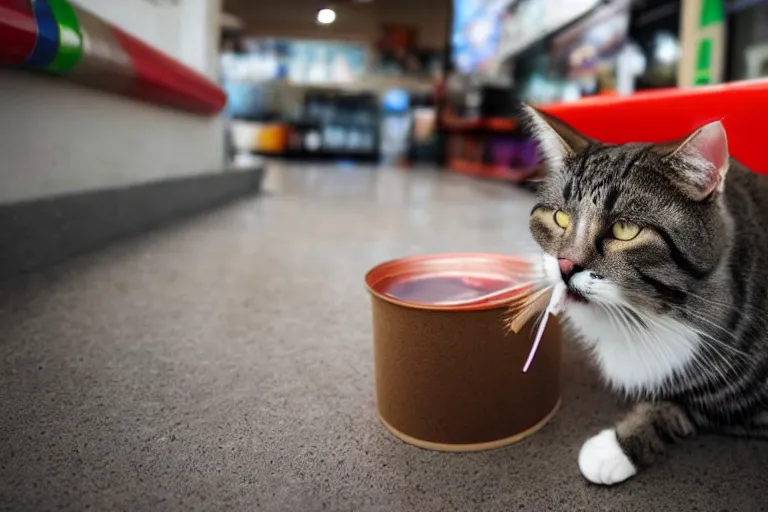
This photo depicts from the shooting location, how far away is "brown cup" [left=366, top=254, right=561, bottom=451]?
588mm

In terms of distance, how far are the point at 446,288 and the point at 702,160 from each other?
0.35m

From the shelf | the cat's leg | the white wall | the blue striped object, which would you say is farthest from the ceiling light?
the cat's leg

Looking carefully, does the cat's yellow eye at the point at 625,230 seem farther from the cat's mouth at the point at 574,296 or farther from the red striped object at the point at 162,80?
the red striped object at the point at 162,80

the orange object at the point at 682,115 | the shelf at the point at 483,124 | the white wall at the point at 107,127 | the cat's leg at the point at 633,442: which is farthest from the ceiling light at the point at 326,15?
the cat's leg at the point at 633,442

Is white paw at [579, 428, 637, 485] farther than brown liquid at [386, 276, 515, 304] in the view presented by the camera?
No

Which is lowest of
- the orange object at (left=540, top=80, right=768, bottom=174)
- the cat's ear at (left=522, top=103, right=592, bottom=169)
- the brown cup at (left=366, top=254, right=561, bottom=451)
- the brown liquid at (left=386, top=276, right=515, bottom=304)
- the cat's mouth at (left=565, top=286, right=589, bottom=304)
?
the brown cup at (left=366, top=254, right=561, bottom=451)

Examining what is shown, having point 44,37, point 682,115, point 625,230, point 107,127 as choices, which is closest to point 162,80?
point 107,127

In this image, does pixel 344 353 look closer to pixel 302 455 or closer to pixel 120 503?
pixel 302 455

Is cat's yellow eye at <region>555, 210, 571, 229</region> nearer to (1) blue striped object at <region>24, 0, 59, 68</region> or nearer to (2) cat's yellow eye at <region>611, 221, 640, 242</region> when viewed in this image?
(2) cat's yellow eye at <region>611, 221, 640, 242</region>

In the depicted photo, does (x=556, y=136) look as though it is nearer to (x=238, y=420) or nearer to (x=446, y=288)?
(x=446, y=288)

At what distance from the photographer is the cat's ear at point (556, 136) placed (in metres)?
0.65

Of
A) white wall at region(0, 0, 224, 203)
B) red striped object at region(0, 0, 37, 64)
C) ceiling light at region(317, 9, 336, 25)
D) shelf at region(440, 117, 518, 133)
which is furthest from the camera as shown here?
ceiling light at region(317, 9, 336, 25)

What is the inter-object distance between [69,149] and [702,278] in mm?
1425

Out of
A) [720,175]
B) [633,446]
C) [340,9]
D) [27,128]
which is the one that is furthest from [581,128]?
[340,9]
